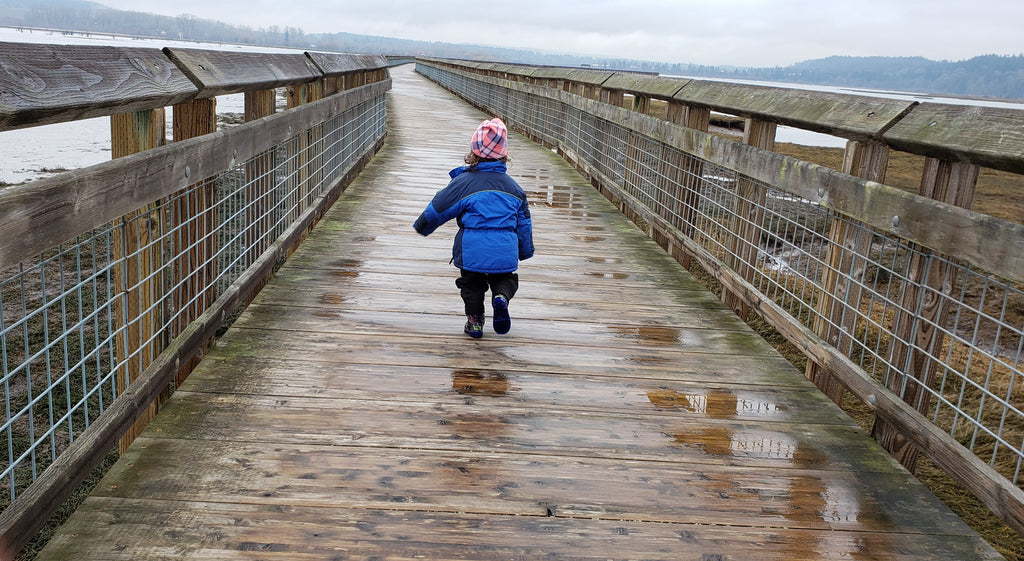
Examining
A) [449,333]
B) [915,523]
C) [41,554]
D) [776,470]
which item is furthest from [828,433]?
[41,554]

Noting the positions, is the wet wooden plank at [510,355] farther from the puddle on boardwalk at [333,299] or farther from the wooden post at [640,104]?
the wooden post at [640,104]

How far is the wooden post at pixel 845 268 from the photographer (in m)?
3.47

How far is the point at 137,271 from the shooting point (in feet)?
9.88

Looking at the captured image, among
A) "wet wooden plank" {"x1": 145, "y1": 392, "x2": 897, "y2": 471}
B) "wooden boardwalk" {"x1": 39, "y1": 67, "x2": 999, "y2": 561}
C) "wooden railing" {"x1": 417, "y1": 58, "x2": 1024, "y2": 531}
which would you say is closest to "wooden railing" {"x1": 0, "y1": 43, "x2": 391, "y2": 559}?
"wooden boardwalk" {"x1": 39, "y1": 67, "x2": 999, "y2": 561}

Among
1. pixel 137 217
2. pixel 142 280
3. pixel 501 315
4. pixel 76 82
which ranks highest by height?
pixel 76 82

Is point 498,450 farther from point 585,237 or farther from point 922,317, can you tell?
point 585,237

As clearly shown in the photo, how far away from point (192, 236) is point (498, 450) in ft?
5.77

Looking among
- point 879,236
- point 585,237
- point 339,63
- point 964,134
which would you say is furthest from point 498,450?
point 339,63

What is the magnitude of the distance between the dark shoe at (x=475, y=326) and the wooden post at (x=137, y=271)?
61.8 inches

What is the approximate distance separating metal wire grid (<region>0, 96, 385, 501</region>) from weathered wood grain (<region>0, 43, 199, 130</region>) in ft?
1.18

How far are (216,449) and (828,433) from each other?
2280 mm

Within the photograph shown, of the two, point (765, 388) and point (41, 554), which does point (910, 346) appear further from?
point (41, 554)

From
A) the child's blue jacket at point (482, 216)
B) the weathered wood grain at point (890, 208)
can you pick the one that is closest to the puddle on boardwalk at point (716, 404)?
the weathered wood grain at point (890, 208)

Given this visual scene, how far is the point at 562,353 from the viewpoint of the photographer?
4191mm
